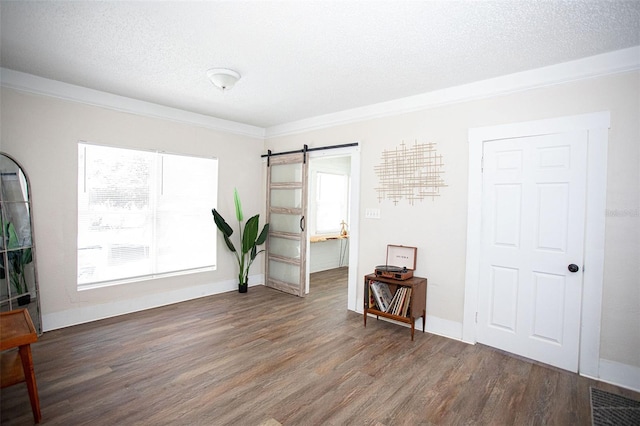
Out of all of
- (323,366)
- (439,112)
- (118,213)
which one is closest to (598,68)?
(439,112)

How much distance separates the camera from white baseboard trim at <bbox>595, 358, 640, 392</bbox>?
245cm

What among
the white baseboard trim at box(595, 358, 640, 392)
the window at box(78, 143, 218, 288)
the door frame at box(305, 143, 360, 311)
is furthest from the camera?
the door frame at box(305, 143, 360, 311)

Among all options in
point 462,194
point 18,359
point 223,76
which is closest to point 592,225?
point 462,194

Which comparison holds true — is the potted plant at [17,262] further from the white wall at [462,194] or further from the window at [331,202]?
the window at [331,202]

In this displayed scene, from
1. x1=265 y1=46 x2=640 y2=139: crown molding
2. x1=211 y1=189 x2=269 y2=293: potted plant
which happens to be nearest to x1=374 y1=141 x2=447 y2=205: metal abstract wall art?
x1=265 y1=46 x2=640 y2=139: crown molding

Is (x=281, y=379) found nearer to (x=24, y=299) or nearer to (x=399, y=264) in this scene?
(x=399, y=264)

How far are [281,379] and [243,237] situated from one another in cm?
268

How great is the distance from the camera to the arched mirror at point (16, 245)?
3.02 m

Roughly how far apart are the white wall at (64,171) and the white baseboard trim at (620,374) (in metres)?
4.58

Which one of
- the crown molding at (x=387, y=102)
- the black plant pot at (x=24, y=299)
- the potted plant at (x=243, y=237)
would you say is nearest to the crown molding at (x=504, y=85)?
the crown molding at (x=387, y=102)

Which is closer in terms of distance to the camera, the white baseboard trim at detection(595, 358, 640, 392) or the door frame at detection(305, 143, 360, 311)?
the white baseboard trim at detection(595, 358, 640, 392)

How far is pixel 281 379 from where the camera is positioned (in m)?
2.53

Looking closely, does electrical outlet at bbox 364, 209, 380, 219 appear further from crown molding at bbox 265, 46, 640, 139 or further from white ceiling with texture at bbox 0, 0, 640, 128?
white ceiling with texture at bbox 0, 0, 640, 128

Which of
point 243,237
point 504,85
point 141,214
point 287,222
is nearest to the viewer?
point 504,85
